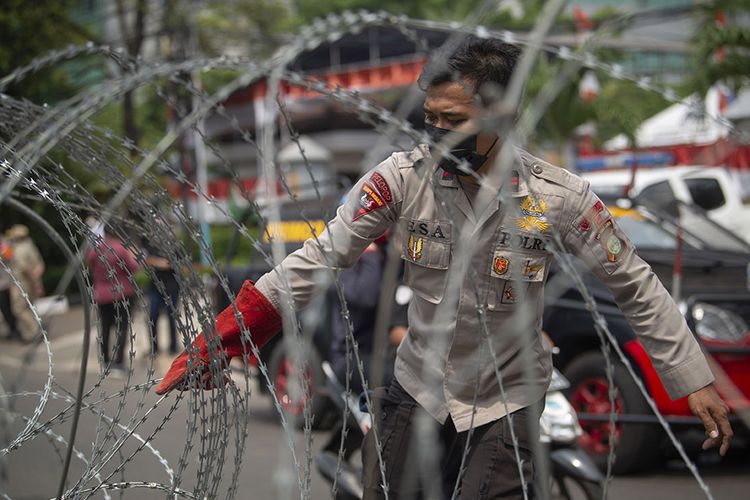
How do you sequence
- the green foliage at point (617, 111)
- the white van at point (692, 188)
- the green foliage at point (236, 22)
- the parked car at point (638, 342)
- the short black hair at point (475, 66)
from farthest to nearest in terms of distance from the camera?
the green foliage at point (236, 22)
the green foliage at point (617, 111)
the white van at point (692, 188)
the parked car at point (638, 342)
the short black hair at point (475, 66)

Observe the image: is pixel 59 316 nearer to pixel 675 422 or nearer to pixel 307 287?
pixel 675 422

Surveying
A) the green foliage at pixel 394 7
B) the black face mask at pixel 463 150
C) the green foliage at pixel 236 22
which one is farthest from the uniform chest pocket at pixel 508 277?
the green foliage at pixel 394 7

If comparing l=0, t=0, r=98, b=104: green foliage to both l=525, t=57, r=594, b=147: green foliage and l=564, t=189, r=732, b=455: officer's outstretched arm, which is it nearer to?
l=525, t=57, r=594, b=147: green foliage

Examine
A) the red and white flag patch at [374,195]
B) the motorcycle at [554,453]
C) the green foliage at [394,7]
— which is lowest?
the motorcycle at [554,453]

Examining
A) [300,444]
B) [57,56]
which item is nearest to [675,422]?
[300,444]

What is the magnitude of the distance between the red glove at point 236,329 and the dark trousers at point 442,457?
410 mm

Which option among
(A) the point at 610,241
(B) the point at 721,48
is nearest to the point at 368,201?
(A) the point at 610,241

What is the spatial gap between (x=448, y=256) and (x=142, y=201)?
78cm

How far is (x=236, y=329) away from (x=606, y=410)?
3.79 meters

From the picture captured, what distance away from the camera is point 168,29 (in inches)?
610

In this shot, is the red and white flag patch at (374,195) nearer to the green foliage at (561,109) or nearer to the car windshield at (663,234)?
the car windshield at (663,234)

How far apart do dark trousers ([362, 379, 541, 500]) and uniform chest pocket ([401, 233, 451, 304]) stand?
293 millimetres

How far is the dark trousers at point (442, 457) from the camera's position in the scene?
8.07 feet

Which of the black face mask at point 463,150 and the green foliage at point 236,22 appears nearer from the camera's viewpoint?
the black face mask at point 463,150
